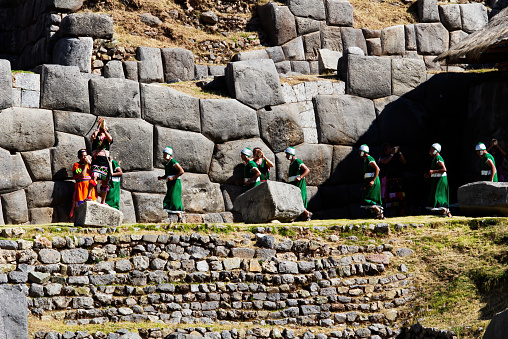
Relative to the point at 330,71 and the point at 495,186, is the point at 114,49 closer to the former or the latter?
the point at 330,71

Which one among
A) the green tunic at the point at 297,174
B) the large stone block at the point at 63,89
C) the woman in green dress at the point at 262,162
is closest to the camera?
the large stone block at the point at 63,89

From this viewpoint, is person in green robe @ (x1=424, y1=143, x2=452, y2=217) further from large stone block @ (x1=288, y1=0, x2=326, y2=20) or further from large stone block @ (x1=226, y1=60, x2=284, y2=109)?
large stone block @ (x1=288, y1=0, x2=326, y2=20)

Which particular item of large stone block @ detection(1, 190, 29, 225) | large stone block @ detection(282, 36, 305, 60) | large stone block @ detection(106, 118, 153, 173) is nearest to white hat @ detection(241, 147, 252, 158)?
large stone block @ detection(106, 118, 153, 173)

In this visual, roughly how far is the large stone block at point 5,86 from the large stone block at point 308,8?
8.73m

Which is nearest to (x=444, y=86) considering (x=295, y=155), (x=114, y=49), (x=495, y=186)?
(x=295, y=155)

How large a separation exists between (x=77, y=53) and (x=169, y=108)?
2.64m

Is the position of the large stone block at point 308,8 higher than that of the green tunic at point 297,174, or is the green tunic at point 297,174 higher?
the large stone block at point 308,8

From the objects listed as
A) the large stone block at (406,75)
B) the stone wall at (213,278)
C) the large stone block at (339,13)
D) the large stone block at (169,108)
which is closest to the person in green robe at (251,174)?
the large stone block at (169,108)

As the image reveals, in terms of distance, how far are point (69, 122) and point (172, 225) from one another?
11.4 ft

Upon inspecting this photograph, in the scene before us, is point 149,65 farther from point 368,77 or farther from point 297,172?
point 297,172

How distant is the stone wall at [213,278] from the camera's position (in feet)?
34.9

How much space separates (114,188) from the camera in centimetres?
1398

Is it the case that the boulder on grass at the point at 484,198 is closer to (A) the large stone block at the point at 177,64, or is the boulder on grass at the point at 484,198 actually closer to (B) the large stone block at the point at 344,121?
(B) the large stone block at the point at 344,121

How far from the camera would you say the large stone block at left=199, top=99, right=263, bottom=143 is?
15.6 metres
